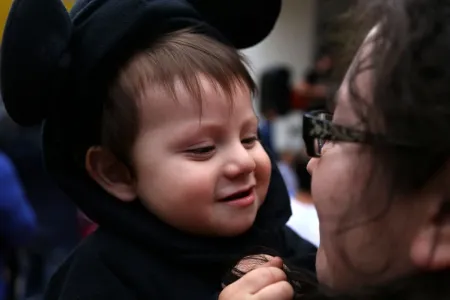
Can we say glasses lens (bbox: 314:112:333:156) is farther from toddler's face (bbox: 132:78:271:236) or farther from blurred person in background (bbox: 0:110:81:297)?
blurred person in background (bbox: 0:110:81:297)

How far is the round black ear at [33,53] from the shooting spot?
113 centimetres

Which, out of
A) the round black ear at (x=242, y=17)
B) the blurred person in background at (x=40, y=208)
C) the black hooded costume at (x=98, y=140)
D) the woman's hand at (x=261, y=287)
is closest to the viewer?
the woman's hand at (x=261, y=287)

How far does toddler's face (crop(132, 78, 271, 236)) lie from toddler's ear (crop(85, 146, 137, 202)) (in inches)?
1.4

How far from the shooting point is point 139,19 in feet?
3.84

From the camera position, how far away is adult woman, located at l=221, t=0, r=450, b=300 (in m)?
0.76

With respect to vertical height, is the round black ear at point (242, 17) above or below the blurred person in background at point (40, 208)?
above

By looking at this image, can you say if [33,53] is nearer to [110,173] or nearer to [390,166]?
[110,173]

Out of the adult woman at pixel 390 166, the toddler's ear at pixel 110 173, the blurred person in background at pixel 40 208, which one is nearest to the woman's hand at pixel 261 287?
the adult woman at pixel 390 166

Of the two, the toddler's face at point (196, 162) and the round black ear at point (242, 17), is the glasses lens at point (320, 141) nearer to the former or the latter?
the toddler's face at point (196, 162)

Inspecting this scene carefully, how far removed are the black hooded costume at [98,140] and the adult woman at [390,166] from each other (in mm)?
262

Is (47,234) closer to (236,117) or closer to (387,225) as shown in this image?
(236,117)

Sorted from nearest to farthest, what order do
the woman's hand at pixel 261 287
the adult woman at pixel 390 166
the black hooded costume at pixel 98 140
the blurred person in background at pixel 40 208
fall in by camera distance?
1. the adult woman at pixel 390 166
2. the woman's hand at pixel 261 287
3. the black hooded costume at pixel 98 140
4. the blurred person in background at pixel 40 208

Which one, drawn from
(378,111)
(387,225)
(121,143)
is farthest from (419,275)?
(121,143)

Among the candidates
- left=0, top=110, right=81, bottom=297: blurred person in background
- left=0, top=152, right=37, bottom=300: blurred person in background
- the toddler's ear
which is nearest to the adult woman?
the toddler's ear
